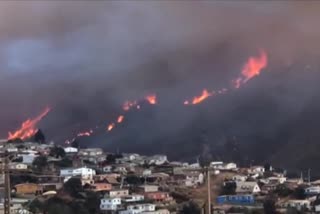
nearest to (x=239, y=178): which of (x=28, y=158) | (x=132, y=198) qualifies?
(x=132, y=198)

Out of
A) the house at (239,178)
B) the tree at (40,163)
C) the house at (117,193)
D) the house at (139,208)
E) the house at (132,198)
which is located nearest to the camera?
the house at (139,208)

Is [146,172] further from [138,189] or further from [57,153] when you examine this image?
[57,153]

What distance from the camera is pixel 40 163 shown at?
51.0 meters

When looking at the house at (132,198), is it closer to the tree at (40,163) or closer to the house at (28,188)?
the house at (28,188)

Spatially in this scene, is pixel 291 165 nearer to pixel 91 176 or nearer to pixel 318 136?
pixel 318 136

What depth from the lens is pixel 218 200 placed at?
131 feet

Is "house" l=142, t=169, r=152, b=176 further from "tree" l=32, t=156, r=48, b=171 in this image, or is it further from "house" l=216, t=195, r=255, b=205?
"house" l=216, t=195, r=255, b=205

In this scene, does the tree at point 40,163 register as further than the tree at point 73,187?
Yes

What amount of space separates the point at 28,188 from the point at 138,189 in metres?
6.79

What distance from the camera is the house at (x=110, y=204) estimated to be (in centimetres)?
3635

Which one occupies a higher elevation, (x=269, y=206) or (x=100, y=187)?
(x=100, y=187)

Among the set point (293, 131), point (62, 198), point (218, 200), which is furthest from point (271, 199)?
point (293, 131)

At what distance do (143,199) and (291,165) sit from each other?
29901 mm

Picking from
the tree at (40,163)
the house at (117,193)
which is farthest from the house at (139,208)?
the tree at (40,163)
